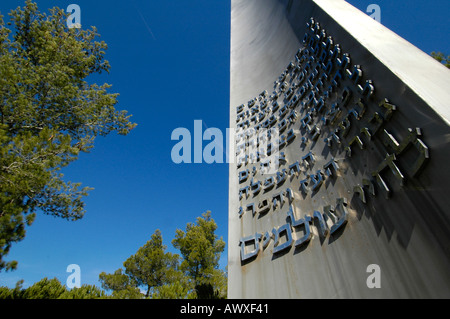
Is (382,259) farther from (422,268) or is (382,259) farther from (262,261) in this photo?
(262,261)

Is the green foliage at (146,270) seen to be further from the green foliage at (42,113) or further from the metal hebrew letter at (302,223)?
the metal hebrew letter at (302,223)

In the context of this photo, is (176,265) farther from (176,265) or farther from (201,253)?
(201,253)

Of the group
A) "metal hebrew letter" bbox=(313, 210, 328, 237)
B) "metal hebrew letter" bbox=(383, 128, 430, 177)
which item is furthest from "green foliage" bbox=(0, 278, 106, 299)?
"metal hebrew letter" bbox=(383, 128, 430, 177)

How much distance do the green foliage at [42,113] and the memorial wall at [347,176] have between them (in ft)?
14.4

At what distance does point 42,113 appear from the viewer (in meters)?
7.27

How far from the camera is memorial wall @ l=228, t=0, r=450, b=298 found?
176 centimetres

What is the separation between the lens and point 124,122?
31.4 ft

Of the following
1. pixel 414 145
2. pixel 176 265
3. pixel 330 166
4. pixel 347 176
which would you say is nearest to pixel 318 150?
pixel 330 166

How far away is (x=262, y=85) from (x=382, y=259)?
584 centimetres

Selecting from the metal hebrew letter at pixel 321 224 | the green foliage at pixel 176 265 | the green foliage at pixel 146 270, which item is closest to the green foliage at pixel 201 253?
the green foliage at pixel 176 265

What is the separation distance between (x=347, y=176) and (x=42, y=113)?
29.3 ft

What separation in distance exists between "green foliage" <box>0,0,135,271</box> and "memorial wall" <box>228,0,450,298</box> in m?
4.40

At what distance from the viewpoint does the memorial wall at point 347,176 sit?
1760 millimetres
